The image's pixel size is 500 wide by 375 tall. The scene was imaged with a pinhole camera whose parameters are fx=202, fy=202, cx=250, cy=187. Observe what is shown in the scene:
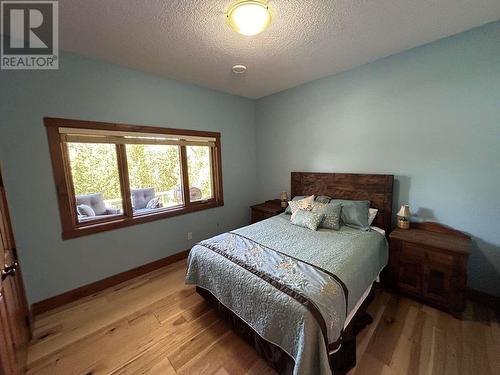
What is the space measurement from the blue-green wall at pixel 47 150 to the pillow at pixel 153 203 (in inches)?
9.3

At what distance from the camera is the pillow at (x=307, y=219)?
231 cm

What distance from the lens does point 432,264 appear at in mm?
1818

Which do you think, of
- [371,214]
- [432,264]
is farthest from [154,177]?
[432,264]

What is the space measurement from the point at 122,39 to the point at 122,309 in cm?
255

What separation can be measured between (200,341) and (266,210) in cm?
190

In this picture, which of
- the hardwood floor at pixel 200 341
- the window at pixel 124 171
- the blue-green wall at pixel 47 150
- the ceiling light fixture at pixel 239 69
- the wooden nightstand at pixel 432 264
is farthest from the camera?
the ceiling light fixture at pixel 239 69

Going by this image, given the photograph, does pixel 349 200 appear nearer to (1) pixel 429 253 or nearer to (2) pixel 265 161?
(1) pixel 429 253

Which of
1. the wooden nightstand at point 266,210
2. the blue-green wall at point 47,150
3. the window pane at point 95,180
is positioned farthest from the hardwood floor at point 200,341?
the wooden nightstand at point 266,210

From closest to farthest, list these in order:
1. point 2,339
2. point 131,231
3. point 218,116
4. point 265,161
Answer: point 2,339
point 131,231
point 218,116
point 265,161

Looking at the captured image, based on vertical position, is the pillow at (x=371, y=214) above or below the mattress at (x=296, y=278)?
above

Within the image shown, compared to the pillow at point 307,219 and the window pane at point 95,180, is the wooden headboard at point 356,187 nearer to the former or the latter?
the pillow at point 307,219

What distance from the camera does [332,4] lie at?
1476 millimetres

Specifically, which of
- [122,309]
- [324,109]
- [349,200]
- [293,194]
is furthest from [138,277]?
[324,109]

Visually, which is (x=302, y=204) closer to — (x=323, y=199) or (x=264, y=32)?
(x=323, y=199)
